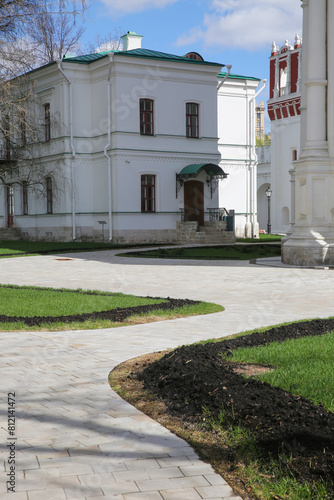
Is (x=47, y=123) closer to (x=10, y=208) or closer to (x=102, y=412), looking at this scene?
(x=10, y=208)

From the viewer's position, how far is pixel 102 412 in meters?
4.68

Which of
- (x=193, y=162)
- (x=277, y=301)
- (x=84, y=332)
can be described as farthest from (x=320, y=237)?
(x=193, y=162)

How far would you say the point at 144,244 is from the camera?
1195 inches

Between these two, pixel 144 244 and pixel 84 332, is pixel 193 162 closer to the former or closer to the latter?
pixel 144 244

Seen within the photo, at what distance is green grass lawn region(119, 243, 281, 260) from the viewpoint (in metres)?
21.6

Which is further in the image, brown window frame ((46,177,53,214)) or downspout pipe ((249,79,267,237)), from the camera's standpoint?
downspout pipe ((249,79,267,237))

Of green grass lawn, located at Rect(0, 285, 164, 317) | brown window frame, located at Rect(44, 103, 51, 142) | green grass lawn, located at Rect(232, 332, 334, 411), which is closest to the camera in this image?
green grass lawn, located at Rect(232, 332, 334, 411)

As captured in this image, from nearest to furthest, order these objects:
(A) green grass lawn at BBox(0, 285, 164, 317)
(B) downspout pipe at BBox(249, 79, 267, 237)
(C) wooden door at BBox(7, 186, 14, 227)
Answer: (A) green grass lawn at BBox(0, 285, 164, 317), (B) downspout pipe at BBox(249, 79, 267, 237), (C) wooden door at BBox(7, 186, 14, 227)

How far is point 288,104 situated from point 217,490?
4581cm

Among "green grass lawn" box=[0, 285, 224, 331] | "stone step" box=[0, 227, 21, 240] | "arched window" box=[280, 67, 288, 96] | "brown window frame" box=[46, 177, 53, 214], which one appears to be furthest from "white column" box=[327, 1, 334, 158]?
"arched window" box=[280, 67, 288, 96]

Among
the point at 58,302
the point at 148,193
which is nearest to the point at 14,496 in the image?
the point at 58,302

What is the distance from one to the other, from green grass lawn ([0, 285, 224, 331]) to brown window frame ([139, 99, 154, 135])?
2166 centimetres

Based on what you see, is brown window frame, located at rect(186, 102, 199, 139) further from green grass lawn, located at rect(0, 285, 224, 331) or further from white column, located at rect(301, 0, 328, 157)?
green grass lawn, located at rect(0, 285, 224, 331)

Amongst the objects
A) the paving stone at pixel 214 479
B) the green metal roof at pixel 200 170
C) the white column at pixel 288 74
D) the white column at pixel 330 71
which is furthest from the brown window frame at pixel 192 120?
the paving stone at pixel 214 479
